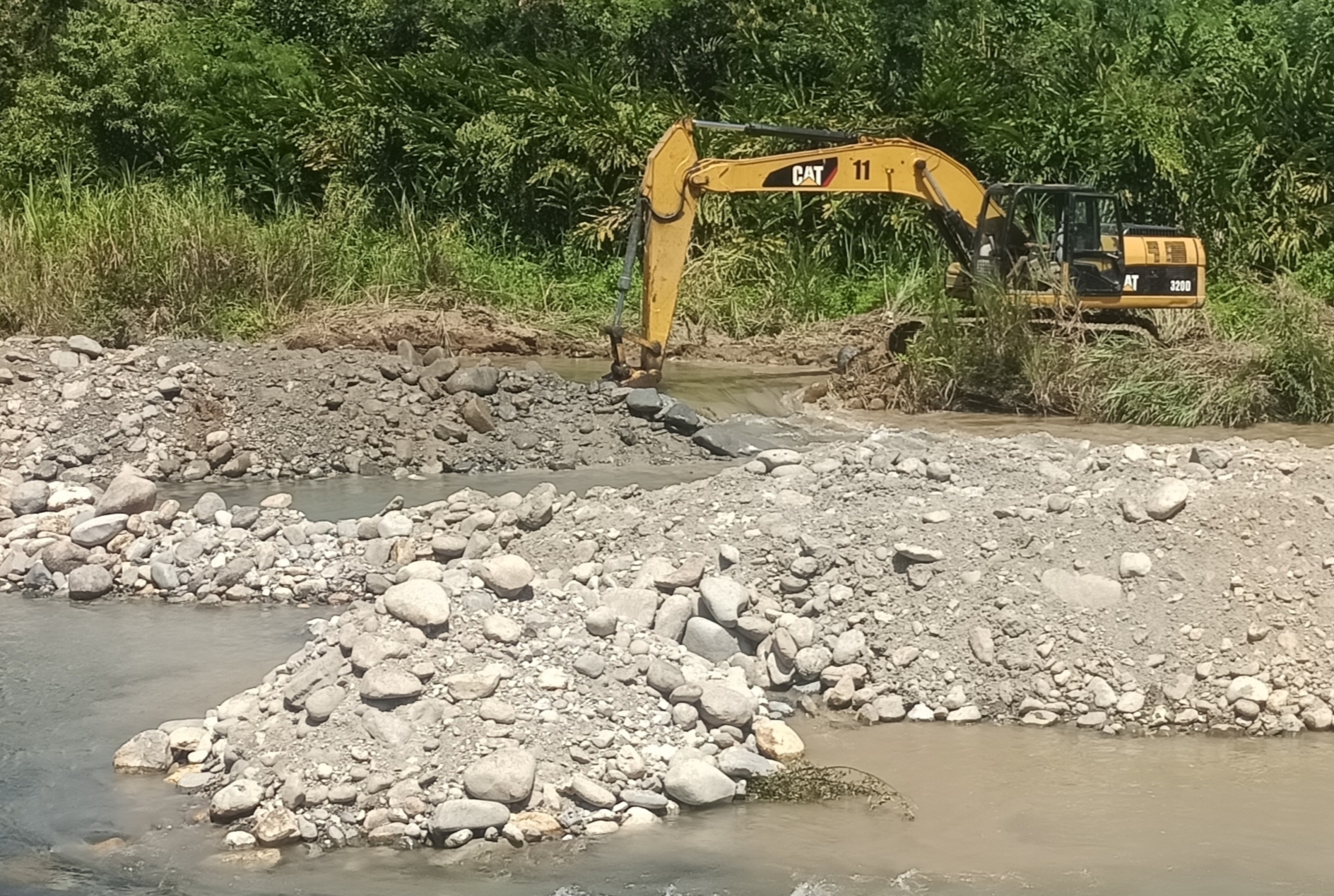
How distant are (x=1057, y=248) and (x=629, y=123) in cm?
742

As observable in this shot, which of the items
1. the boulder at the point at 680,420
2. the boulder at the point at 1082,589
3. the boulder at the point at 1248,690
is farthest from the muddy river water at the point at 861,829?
the boulder at the point at 680,420

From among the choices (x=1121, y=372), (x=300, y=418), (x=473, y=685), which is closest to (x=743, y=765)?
(x=473, y=685)

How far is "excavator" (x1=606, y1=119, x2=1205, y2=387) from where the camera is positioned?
43.4 feet

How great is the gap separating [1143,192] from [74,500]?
46.0ft

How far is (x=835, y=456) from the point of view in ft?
28.9

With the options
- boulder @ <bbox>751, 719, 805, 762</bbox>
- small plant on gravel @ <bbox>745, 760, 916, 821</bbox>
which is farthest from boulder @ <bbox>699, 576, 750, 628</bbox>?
small plant on gravel @ <bbox>745, 760, 916, 821</bbox>

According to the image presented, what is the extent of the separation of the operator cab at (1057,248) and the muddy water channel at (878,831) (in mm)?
8142

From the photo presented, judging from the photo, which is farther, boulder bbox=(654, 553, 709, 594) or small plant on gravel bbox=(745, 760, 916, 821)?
boulder bbox=(654, 553, 709, 594)

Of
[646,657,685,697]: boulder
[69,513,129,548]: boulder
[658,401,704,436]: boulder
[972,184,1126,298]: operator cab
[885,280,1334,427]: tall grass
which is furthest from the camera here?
[972,184,1126,298]: operator cab

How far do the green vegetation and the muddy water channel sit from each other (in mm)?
10244

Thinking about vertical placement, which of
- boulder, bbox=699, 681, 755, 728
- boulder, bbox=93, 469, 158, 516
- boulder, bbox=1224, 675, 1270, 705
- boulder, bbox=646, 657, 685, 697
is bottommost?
boulder, bbox=1224, 675, 1270, 705

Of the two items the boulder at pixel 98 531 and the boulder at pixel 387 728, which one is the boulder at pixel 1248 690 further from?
the boulder at pixel 98 531

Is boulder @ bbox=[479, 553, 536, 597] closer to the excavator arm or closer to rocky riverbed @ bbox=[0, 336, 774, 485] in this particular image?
rocky riverbed @ bbox=[0, 336, 774, 485]

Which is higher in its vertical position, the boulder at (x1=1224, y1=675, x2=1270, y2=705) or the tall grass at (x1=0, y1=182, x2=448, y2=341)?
the tall grass at (x1=0, y1=182, x2=448, y2=341)
